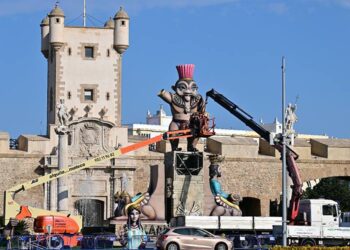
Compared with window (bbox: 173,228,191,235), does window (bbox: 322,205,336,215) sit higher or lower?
higher

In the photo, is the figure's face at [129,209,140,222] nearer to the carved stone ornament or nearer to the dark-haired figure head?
the dark-haired figure head

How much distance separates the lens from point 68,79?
70.9 metres

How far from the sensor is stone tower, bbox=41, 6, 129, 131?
70.8 m

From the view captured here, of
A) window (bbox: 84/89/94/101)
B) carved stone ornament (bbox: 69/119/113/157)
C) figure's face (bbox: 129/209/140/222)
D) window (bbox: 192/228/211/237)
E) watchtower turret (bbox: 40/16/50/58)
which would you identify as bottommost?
window (bbox: 192/228/211/237)

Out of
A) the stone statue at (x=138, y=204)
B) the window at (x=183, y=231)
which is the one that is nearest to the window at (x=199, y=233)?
the window at (x=183, y=231)

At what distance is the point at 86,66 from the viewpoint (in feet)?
234

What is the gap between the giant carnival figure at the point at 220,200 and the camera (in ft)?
173

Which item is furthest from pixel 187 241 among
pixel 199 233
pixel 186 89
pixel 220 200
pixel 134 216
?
pixel 186 89

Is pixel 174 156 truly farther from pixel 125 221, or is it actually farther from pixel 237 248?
pixel 237 248

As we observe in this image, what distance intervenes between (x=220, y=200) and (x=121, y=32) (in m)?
21.8

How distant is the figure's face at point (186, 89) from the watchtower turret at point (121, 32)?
17851mm

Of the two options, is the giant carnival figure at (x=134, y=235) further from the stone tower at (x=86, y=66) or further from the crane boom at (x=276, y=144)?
the stone tower at (x=86, y=66)

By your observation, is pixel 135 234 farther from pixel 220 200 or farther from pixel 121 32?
pixel 121 32

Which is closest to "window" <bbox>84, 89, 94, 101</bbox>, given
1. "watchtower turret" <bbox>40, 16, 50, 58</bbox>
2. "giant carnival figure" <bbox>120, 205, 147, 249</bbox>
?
"watchtower turret" <bbox>40, 16, 50, 58</bbox>
